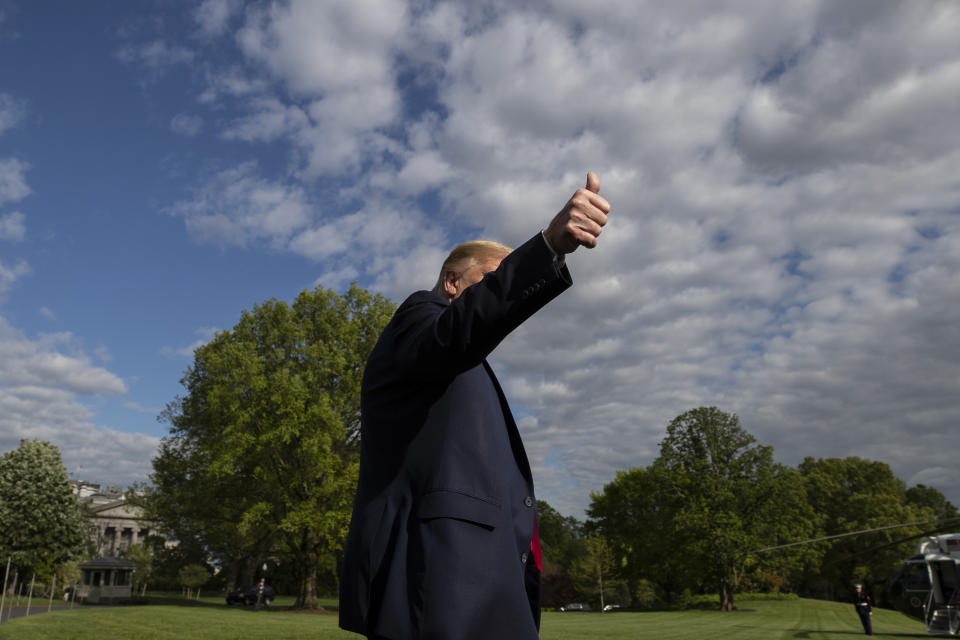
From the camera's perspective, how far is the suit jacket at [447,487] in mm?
1743

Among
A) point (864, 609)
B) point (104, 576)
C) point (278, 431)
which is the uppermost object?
point (278, 431)

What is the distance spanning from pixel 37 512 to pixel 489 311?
2380 inches

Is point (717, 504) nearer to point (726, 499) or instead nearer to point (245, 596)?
point (726, 499)

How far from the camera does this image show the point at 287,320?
111 feet

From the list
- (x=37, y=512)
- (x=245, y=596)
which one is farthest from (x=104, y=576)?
(x=245, y=596)

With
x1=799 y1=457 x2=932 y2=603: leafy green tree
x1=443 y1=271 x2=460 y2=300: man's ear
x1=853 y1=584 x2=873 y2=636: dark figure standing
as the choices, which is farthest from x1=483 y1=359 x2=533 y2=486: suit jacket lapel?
x1=799 y1=457 x2=932 y2=603: leafy green tree

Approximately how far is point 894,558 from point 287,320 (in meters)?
59.2

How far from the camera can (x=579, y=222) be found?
1863 mm

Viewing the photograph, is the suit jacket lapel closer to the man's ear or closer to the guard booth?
the man's ear

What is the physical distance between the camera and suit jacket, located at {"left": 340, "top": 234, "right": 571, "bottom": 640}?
1743mm

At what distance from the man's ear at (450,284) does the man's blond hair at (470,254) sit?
16 millimetres

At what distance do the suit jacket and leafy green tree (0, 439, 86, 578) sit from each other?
188 ft

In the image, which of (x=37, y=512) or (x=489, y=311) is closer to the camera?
(x=489, y=311)

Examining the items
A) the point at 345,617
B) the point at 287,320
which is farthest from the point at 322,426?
the point at 345,617
